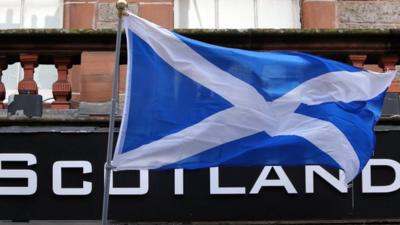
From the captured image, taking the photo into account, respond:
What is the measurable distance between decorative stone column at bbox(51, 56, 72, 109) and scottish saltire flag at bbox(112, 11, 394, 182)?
1.65 metres

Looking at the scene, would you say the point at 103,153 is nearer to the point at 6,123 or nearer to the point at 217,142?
the point at 6,123

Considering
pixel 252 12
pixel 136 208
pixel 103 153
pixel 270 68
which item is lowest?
pixel 136 208

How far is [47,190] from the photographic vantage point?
21.9 ft

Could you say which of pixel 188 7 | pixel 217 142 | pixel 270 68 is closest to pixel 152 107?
pixel 217 142

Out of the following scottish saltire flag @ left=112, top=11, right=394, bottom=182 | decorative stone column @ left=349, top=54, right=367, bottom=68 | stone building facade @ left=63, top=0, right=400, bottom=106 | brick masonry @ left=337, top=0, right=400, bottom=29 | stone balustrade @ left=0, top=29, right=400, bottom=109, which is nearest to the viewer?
scottish saltire flag @ left=112, top=11, right=394, bottom=182

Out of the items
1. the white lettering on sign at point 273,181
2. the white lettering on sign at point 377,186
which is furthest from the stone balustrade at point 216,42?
the white lettering on sign at point 273,181

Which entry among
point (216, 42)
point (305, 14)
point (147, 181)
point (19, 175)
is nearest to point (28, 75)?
point (19, 175)

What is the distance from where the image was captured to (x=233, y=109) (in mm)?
5766

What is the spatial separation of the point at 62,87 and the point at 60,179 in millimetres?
897

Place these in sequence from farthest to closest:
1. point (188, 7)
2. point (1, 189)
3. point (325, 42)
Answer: point (188, 7)
point (325, 42)
point (1, 189)

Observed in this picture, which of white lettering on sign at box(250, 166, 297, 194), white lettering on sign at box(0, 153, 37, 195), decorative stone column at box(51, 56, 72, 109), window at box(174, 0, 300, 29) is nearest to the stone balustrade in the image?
decorative stone column at box(51, 56, 72, 109)

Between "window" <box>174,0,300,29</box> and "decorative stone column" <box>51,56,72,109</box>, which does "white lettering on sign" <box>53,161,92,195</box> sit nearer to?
"decorative stone column" <box>51,56,72,109</box>

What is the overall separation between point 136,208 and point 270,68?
1.71 meters

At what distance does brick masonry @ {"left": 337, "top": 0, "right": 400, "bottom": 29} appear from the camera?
884cm
